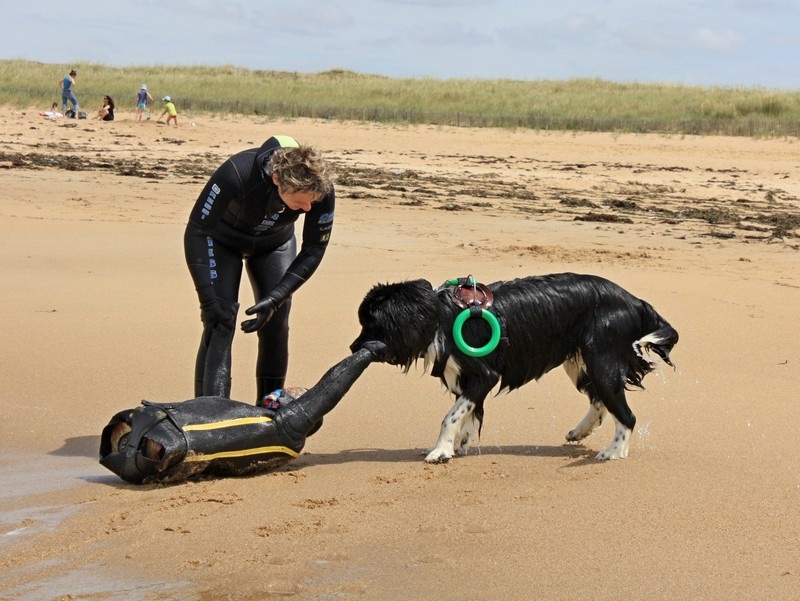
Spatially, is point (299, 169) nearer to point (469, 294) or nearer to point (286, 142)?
point (286, 142)

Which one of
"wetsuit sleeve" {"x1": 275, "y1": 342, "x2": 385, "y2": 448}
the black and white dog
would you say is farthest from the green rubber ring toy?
"wetsuit sleeve" {"x1": 275, "y1": 342, "x2": 385, "y2": 448}

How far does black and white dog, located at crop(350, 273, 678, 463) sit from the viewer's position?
5430mm

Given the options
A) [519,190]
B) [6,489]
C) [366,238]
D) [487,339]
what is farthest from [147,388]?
[519,190]

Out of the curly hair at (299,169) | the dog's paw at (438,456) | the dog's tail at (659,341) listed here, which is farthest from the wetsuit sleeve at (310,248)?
the dog's tail at (659,341)

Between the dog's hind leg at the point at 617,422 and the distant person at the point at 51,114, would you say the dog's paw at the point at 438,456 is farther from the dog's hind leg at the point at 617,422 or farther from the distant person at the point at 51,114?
the distant person at the point at 51,114

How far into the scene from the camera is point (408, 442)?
598 centimetres

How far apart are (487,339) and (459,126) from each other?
80.4 ft

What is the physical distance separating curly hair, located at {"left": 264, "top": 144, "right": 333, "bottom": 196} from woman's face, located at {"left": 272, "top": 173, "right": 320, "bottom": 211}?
2 centimetres

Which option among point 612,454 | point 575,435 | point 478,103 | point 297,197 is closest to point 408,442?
point 575,435

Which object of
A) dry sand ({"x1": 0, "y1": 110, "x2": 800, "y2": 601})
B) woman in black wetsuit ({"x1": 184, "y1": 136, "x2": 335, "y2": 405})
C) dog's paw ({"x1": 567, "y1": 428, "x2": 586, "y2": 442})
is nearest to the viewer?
dry sand ({"x1": 0, "y1": 110, "x2": 800, "y2": 601})

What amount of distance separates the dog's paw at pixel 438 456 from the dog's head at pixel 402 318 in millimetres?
470

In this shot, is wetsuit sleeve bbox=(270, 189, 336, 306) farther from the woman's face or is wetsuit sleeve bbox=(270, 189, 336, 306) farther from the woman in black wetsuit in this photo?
the woman's face

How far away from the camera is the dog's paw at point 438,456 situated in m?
5.48

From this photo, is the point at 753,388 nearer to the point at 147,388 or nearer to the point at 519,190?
the point at 147,388
